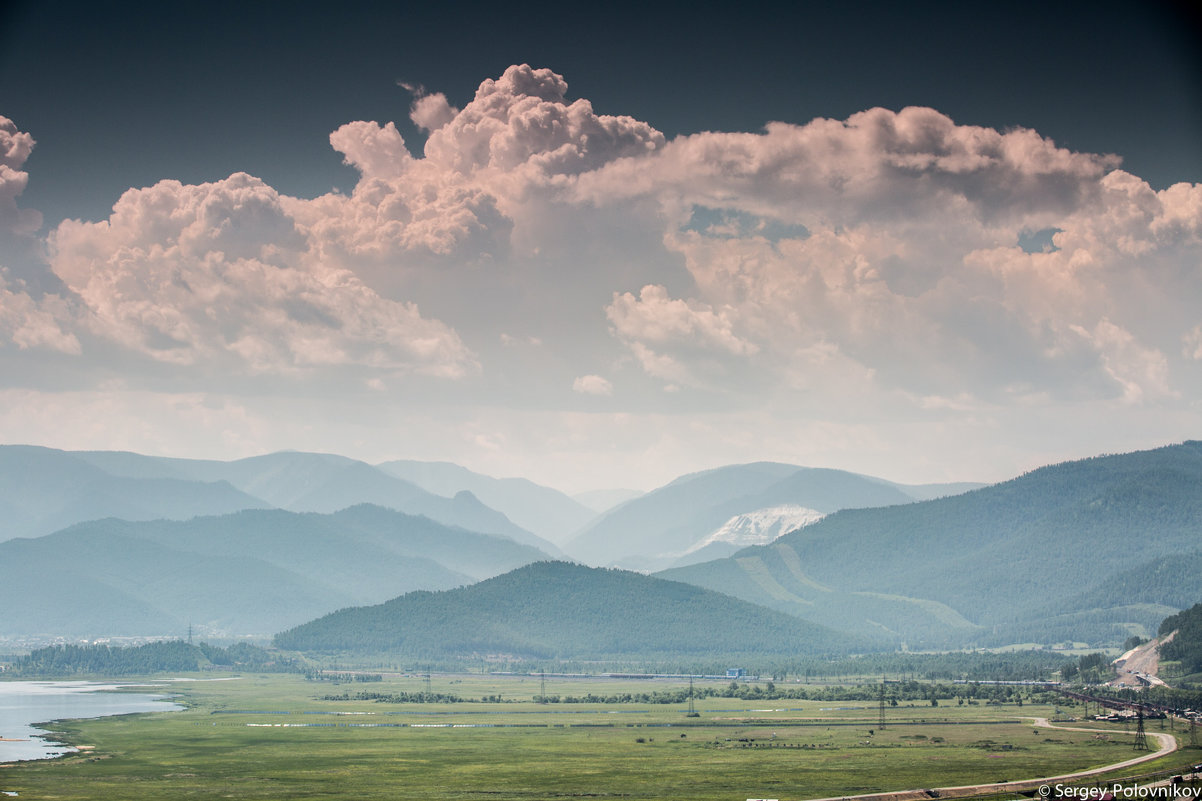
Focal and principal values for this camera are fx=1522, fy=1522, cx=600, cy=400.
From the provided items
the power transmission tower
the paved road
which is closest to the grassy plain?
the power transmission tower

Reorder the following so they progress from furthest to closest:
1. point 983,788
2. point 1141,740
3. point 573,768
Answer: point 1141,740 → point 573,768 → point 983,788

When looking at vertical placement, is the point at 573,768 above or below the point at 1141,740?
below

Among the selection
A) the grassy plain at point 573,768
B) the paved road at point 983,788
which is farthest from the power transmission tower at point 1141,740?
the paved road at point 983,788

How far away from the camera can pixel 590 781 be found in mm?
162625

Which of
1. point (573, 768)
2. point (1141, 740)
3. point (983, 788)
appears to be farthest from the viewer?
point (1141, 740)

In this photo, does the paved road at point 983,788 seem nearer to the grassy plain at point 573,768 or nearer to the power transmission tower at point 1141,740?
the grassy plain at point 573,768

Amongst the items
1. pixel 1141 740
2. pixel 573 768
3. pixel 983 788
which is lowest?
pixel 983 788

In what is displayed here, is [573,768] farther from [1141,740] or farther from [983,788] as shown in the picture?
[1141,740]

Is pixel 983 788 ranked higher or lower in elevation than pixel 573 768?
lower

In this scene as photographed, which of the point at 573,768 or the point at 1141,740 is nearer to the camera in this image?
the point at 573,768

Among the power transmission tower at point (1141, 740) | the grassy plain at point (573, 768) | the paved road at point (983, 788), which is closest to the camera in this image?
the paved road at point (983, 788)

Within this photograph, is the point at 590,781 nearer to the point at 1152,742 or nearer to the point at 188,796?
the point at 188,796

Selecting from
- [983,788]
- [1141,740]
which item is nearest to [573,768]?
[983,788]

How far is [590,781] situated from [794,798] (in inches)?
1019
